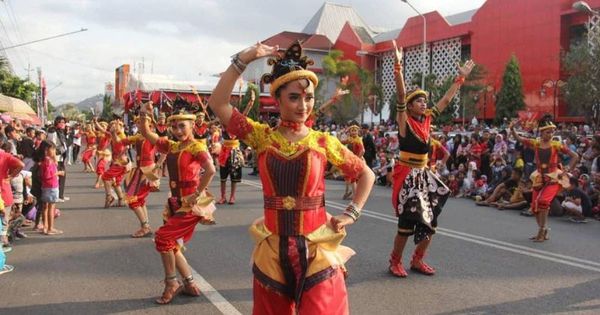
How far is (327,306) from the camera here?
3.08 metres

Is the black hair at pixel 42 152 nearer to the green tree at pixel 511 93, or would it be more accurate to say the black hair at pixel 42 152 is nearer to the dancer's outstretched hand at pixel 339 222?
the dancer's outstretched hand at pixel 339 222

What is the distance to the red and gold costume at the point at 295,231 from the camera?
3.17 m

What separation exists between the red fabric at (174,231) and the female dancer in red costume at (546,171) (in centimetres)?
576

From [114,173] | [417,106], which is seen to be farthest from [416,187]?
[114,173]

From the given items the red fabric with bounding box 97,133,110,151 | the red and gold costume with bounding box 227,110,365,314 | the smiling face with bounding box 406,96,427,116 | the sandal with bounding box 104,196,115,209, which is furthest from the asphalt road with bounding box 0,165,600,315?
the red fabric with bounding box 97,133,110,151

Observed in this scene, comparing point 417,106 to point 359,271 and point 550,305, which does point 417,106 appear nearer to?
point 359,271

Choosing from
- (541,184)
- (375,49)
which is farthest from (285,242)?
(375,49)

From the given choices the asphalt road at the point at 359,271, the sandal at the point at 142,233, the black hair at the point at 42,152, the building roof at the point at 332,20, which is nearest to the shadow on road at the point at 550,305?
the asphalt road at the point at 359,271

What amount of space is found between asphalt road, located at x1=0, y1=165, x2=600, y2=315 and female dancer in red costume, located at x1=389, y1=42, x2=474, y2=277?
437 mm

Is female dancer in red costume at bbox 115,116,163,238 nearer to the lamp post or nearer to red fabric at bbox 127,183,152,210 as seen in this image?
red fabric at bbox 127,183,152,210

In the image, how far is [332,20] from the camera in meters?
77.3

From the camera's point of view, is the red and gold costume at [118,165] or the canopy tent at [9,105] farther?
the canopy tent at [9,105]

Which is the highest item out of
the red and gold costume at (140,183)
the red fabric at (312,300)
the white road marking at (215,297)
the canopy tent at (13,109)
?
the canopy tent at (13,109)

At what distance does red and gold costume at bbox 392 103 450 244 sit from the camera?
642cm
